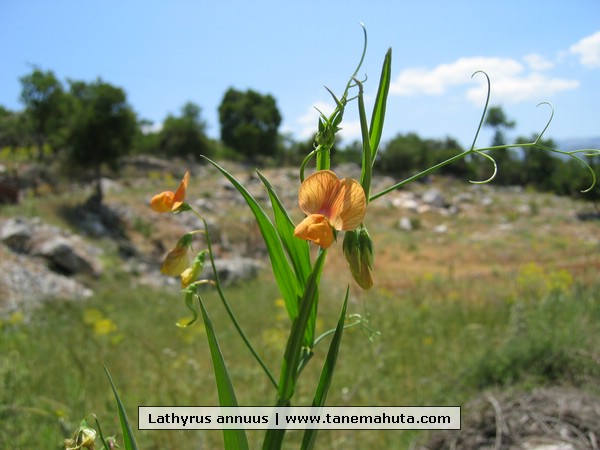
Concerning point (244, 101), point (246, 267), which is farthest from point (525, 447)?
point (244, 101)

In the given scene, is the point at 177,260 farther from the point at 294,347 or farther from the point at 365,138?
the point at 365,138

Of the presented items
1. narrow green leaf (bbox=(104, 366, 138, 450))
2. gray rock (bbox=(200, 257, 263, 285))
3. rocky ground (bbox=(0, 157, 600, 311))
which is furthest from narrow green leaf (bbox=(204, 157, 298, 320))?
gray rock (bbox=(200, 257, 263, 285))

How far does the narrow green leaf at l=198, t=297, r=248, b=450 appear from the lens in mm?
575

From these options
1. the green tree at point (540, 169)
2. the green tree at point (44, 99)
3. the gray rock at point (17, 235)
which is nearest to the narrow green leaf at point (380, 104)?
the gray rock at point (17, 235)

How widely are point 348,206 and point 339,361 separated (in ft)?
10.3

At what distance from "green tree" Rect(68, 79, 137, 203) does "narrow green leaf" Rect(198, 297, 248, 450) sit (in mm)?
14797

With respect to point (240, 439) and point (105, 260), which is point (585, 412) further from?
point (105, 260)

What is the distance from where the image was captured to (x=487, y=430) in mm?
1792

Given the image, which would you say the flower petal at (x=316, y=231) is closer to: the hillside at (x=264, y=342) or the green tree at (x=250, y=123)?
the hillside at (x=264, y=342)

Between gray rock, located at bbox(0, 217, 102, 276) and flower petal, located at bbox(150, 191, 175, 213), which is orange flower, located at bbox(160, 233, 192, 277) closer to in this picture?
flower petal, located at bbox(150, 191, 175, 213)

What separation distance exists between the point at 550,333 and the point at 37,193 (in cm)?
1721

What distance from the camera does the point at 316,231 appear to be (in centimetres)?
→ 52

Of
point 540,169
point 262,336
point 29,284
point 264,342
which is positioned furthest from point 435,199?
point 264,342

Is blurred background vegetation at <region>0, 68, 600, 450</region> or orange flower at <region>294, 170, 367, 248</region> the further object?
blurred background vegetation at <region>0, 68, 600, 450</region>
